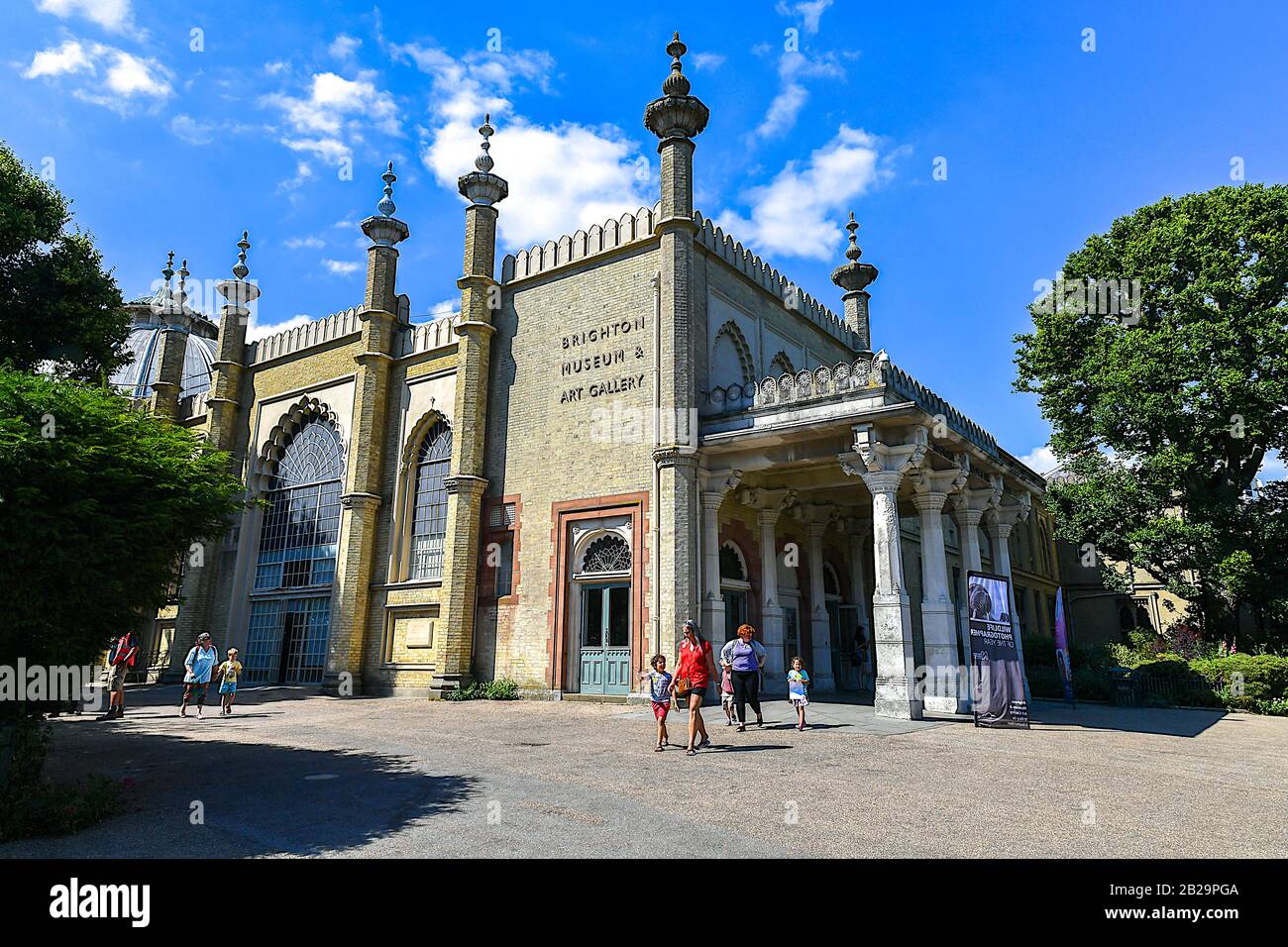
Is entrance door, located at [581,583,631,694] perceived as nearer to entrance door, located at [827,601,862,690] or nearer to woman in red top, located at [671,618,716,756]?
woman in red top, located at [671,618,716,756]

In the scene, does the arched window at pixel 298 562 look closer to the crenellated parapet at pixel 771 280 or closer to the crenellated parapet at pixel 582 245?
the crenellated parapet at pixel 582 245

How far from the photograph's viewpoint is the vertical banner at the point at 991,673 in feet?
44.0

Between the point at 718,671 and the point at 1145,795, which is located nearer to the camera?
the point at 1145,795

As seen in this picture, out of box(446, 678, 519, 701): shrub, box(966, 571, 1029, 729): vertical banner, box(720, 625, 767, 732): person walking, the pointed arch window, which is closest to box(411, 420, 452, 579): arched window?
the pointed arch window

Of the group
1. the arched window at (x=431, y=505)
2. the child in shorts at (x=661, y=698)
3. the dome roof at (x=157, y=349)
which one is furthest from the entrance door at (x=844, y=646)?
the dome roof at (x=157, y=349)

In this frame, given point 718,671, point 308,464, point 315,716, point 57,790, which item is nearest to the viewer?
point 57,790

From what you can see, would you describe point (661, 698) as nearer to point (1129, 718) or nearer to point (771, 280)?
point (1129, 718)

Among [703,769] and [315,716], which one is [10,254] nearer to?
[315,716]

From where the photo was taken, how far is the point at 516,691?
18594 millimetres

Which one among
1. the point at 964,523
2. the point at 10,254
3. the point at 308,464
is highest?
the point at 10,254

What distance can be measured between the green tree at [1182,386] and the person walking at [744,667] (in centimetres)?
1457

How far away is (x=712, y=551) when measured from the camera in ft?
57.1

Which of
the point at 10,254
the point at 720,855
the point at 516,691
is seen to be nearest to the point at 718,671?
the point at 516,691
